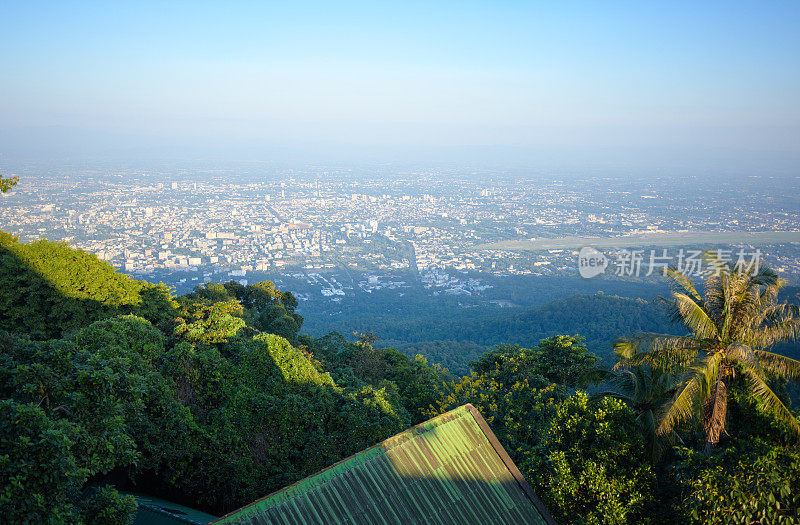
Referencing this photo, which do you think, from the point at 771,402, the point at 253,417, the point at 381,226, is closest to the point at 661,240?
the point at 381,226

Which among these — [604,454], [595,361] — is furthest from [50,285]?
[595,361]

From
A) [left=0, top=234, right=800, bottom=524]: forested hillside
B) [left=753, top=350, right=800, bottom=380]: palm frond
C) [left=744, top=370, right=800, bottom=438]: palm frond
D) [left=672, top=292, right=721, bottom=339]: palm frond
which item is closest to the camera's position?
[left=0, top=234, right=800, bottom=524]: forested hillside

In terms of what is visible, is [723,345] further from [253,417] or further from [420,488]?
[253,417]

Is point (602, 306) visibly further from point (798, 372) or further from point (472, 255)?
point (472, 255)

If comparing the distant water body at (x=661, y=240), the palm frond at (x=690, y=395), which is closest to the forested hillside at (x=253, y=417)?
the palm frond at (x=690, y=395)

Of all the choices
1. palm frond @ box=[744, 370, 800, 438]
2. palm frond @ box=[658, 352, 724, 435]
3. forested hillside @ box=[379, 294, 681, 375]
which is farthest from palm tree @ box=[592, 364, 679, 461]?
forested hillside @ box=[379, 294, 681, 375]

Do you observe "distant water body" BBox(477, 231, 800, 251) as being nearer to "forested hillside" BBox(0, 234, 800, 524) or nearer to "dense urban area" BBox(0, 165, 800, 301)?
"dense urban area" BBox(0, 165, 800, 301)
